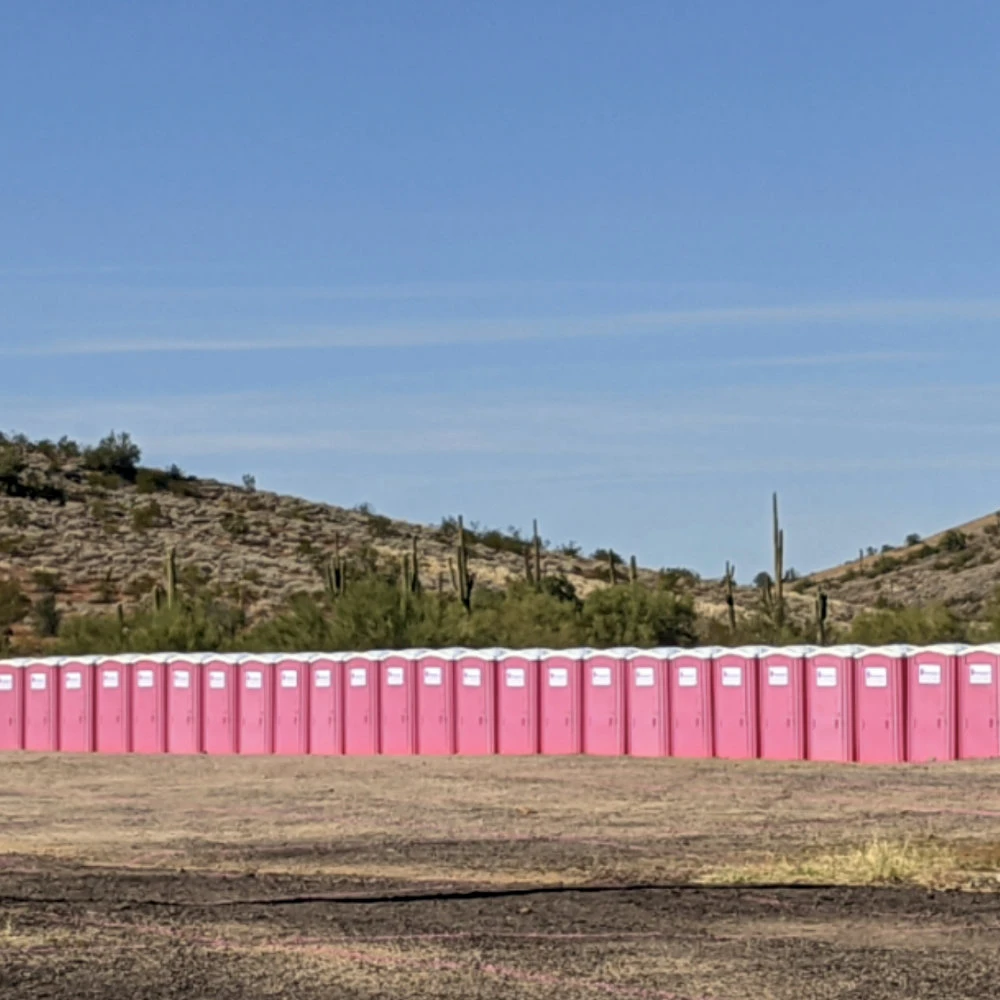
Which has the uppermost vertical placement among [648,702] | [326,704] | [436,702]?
[648,702]

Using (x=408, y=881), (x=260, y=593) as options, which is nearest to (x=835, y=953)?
(x=408, y=881)

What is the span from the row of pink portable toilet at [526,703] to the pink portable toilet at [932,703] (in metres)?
0.02

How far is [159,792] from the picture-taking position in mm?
25906

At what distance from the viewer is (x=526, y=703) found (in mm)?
31250

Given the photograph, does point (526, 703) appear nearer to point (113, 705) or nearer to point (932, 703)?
point (932, 703)

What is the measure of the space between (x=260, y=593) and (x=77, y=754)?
38.1 m

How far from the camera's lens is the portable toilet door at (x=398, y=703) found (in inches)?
1277

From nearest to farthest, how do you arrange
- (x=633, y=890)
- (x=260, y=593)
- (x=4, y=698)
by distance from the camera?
(x=633, y=890) < (x=4, y=698) < (x=260, y=593)

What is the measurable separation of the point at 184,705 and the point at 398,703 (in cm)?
480

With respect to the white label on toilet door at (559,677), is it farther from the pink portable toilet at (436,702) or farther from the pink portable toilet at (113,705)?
the pink portable toilet at (113,705)

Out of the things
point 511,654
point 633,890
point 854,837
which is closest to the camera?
point 633,890

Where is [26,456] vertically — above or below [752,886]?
above

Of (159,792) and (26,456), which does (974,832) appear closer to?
(159,792)

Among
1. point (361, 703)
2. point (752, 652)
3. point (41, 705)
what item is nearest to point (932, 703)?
point (752, 652)
